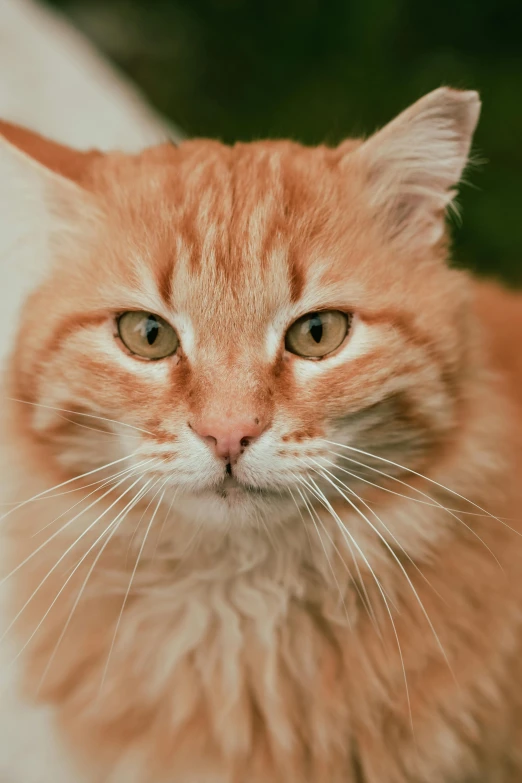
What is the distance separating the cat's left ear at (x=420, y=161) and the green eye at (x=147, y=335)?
0.35 metres

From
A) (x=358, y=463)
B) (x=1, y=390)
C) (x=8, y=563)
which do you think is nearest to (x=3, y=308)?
(x=1, y=390)

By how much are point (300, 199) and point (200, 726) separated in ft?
2.43

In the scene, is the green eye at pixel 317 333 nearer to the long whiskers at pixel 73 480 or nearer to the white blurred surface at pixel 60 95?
the long whiskers at pixel 73 480

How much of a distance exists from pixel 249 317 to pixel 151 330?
0.14 m

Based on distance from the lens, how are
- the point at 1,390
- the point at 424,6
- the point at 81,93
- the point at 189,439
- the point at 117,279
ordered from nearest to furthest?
the point at 189,439 → the point at 117,279 → the point at 1,390 → the point at 81,93 → the point at 424,6

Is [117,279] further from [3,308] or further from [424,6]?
[424,6]

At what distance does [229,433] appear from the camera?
854 mm

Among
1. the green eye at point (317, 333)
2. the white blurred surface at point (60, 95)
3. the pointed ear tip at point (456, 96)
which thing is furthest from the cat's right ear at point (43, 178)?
the white blurred surface at point (60, 95)

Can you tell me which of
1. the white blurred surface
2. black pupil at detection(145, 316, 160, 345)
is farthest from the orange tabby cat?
the white blurred surface

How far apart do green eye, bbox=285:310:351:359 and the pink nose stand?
0.15 meters

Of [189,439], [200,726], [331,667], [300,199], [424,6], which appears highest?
[424,6]

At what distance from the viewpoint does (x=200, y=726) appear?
1061 mm

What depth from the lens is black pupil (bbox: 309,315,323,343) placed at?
979mm

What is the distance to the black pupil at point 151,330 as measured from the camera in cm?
99
